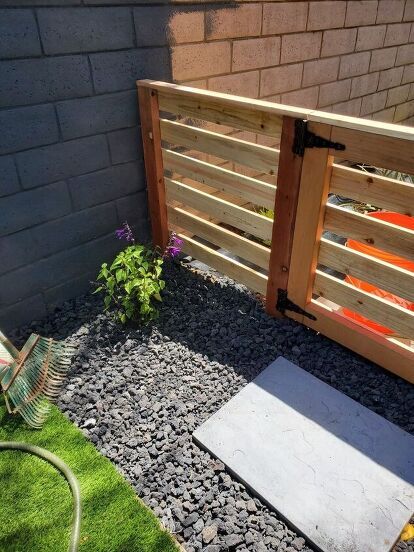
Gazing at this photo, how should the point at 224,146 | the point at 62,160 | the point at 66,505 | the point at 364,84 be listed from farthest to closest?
1. the point at 364,84
2. the point at 62,160
3. the point at 224,146
4. the point at 66,505

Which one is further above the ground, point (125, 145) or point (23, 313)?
point (125, 145)

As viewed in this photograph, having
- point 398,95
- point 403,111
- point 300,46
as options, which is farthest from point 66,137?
point 403,111

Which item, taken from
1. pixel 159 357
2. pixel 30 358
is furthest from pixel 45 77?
pixel 159 357

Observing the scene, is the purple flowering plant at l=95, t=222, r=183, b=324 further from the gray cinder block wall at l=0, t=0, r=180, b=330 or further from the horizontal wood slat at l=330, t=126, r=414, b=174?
Answer: the horizontal wood slat at l=330, t=126, r=414, b=174

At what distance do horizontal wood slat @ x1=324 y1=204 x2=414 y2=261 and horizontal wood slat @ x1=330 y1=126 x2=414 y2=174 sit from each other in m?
0.36

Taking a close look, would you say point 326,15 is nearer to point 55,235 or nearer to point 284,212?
point 284,212

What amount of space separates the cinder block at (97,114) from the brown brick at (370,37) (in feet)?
11.7

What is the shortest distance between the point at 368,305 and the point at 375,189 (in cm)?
82

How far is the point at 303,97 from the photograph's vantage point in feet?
17.4

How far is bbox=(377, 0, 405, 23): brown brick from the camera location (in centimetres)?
570

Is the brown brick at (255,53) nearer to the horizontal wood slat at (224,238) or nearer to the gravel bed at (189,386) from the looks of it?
the horizontal wood slat at (224,238)

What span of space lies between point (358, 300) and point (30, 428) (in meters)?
2.34

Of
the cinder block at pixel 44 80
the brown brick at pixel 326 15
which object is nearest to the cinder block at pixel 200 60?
the cinder block at pixel 44 80

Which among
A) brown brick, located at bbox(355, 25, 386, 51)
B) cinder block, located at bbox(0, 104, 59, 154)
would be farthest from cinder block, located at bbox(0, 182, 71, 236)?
brown brick, located at bbox(355, 25, 386, 51)
